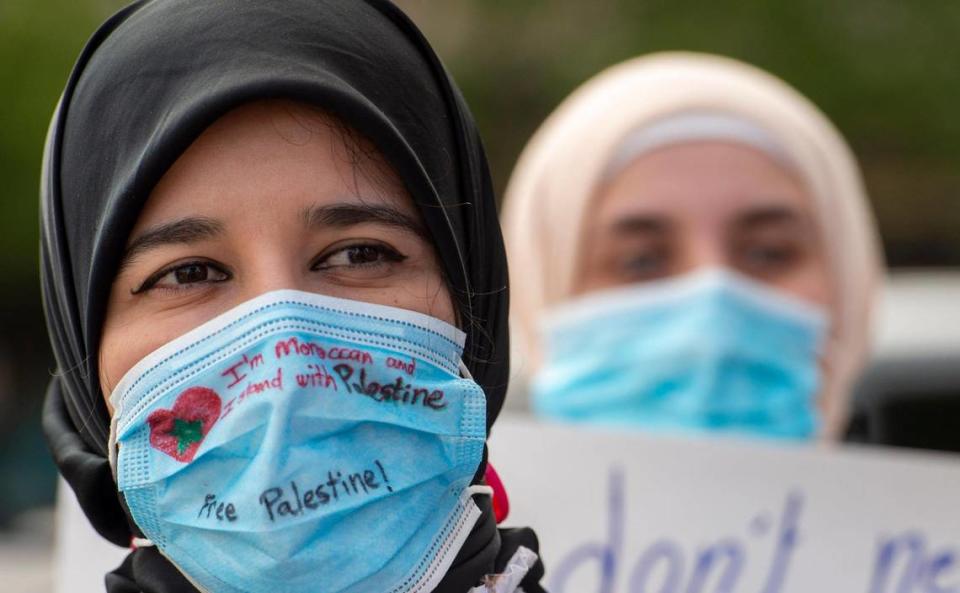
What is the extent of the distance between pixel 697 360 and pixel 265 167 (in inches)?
66.4

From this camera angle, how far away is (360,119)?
180 centimetres

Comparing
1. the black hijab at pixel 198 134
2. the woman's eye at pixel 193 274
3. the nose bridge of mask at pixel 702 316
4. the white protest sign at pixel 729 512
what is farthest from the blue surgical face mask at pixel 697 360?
the woman's eye at pixel 193 274

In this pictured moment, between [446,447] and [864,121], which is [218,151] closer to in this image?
[446,447]

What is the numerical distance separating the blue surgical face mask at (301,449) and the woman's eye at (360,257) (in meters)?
0.07

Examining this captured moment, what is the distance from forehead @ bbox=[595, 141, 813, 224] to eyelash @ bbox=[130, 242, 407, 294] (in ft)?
5.03

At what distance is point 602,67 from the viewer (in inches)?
418

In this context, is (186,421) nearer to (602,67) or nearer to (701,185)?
(701,185)

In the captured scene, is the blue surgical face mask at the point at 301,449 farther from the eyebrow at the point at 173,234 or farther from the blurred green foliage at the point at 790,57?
the blurred green foliage at the point at 790,57

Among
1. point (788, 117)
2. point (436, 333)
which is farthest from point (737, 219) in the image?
point (436, 333)

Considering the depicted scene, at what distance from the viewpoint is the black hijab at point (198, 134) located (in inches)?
70.5

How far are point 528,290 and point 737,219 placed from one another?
2.04ft

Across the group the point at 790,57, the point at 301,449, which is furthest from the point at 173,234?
the point at 790,57

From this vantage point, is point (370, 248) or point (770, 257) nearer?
point (370, 248)

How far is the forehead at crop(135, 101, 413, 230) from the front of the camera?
1771mm
